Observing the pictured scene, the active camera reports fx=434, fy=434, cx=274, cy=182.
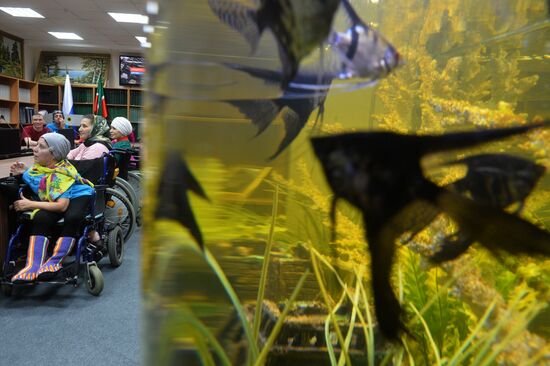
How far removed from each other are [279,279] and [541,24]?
305mm

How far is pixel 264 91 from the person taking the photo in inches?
14.1

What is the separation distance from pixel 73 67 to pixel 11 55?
104 centimetres

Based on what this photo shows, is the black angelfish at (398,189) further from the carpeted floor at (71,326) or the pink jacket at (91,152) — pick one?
the pink jacket at (91,152)

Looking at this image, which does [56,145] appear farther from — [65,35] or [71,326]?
[65,35]

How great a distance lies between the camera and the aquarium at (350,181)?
339mm

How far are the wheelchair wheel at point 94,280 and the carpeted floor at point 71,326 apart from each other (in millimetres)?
48

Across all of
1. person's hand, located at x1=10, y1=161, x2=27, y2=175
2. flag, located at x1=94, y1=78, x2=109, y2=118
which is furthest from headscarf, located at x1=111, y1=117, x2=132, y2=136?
flag, located at x1=94, y1=78, x2=109, y2=118

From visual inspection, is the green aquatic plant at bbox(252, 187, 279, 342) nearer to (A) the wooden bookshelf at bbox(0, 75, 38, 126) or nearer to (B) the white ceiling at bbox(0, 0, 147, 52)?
(B) the white ceiling at bbox(0, 0, 147, 52)

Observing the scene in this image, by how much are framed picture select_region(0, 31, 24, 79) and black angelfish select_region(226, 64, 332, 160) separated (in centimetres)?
802

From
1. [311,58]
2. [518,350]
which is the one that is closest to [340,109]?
[311,58]

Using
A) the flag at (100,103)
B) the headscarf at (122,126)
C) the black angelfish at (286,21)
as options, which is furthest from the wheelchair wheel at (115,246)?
the flag at (100,103)

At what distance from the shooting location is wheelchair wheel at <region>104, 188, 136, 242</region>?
3117 mm

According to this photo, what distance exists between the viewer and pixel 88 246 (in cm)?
268

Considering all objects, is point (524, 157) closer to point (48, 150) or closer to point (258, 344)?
point (258, 344)
